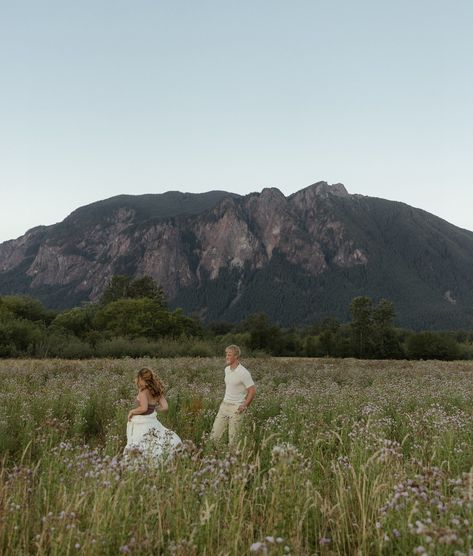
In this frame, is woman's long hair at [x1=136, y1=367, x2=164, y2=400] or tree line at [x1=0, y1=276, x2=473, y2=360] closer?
woman's long hair at [x1=136, y1=367, x2=164, y2=400]

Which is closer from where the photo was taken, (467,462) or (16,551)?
(16,551)

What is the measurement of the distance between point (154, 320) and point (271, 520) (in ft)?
212

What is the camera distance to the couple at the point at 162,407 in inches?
309

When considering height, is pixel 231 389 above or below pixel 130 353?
above

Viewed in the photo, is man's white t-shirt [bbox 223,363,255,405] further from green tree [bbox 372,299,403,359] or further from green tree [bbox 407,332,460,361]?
green tree [bbox 372,299,403,359]

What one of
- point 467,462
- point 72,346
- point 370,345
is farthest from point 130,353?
point 370,345

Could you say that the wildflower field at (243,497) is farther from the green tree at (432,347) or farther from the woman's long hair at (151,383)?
the green tree at (432,347)

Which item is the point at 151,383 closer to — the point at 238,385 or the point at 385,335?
the point at 238,385

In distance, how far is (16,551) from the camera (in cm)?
376

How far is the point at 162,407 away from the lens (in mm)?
8547

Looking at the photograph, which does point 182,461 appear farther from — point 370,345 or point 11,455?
point 370,345

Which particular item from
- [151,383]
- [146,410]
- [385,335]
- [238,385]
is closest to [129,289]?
[385,335]

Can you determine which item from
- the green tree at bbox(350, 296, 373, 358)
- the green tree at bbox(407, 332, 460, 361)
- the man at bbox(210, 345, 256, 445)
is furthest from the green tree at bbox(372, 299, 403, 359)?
the man at bbox(210, 345, 256, 445)

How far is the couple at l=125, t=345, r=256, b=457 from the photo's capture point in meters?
7.84
